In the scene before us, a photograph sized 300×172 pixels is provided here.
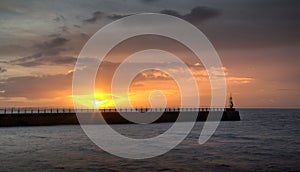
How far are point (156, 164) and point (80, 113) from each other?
57461 millimetres

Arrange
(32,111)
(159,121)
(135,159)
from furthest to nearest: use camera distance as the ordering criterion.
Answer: (159,121) → (32,111) → (135,159)

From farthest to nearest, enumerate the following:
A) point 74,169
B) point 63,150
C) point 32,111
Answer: point 32,111
point 63,150
point 74,169

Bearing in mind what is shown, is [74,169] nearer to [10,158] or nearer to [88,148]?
[10,158]

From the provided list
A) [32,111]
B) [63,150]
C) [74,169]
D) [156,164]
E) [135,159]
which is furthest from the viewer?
[32,111]

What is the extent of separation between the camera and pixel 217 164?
30594 millimetres

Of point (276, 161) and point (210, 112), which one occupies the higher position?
point (210, 112)

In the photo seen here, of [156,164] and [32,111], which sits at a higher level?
[32,111]

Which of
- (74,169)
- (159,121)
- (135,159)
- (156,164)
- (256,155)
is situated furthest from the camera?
(159,121)

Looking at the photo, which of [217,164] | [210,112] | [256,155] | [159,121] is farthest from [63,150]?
[210,112]

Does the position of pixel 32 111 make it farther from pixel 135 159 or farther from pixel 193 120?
pixel 135 159

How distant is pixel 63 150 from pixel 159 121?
208 ft

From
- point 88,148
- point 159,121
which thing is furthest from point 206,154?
point 159,121

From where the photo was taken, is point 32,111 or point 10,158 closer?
point 10,158

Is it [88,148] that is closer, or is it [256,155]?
[256,155]
